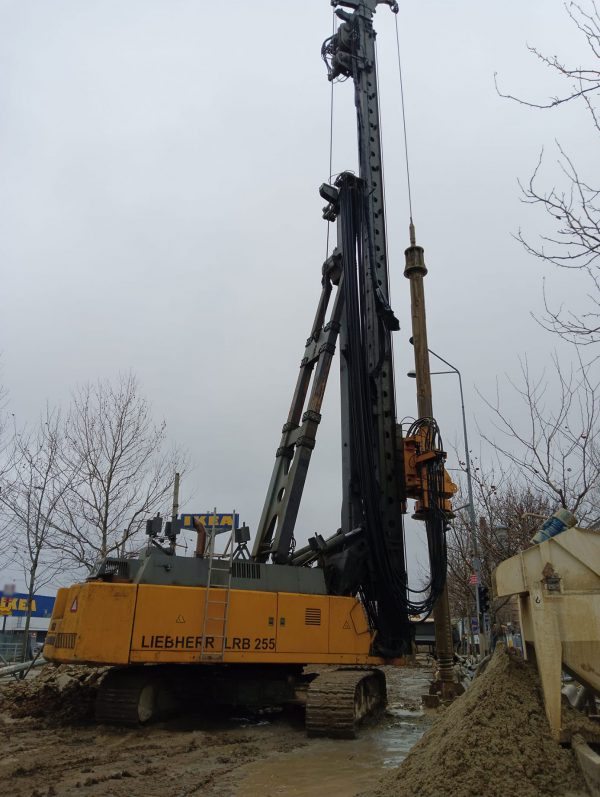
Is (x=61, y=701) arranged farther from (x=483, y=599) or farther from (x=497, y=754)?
(x=483, y=599)

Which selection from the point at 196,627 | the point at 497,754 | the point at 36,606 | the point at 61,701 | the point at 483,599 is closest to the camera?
the point at 497,754

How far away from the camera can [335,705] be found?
9.18 m

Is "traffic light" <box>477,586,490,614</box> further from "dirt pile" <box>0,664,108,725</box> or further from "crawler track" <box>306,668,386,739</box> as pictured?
"dirt pile" <box>0,664,108,725</box>

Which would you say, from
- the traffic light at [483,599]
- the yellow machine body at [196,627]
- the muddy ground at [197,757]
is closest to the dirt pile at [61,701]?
the muddy ground at [197,757]

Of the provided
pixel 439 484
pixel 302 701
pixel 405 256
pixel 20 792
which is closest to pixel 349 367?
pixel 439 484

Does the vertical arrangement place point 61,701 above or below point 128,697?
below

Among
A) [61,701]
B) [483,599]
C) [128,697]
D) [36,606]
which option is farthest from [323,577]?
[36,606]

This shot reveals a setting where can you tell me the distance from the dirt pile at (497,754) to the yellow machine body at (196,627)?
15.9 ft

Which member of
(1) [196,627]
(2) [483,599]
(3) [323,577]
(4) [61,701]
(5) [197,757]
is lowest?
(5) [197,757]

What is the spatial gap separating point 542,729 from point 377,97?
15.2 metres

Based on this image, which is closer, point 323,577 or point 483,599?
point 323,577

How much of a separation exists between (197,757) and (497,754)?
4.92 meters

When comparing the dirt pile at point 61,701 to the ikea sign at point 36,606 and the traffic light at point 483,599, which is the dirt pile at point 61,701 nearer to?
the traffic light at point 483,599

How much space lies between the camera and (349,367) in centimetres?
1271
